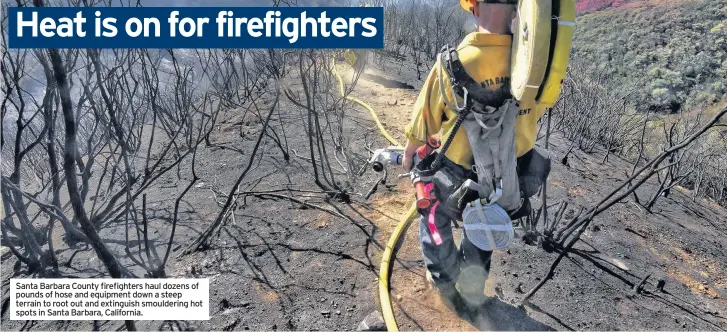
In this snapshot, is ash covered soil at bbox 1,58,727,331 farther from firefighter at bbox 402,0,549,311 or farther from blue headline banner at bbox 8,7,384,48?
blue headline banner at bbox 8,7,384,48

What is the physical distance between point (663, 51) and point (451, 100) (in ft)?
62.8

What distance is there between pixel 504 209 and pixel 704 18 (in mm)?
21423

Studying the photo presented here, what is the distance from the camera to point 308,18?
8.80 feet

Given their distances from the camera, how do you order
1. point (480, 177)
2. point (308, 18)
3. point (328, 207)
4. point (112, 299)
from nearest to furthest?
point (480, 177) < point (112, 299) < point (308, 18) < point (328, 207)

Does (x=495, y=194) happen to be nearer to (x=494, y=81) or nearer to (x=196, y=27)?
(x=494, y=81)

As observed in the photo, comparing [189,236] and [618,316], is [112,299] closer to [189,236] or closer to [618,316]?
[189,236]

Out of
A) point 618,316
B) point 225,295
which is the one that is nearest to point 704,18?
point 618,316

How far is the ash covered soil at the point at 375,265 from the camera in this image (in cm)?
210

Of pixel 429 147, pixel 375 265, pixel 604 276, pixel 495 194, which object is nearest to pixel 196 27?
pixel 429 147

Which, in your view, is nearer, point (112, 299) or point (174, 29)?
point (112, 299)

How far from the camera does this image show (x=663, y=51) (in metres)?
16.7

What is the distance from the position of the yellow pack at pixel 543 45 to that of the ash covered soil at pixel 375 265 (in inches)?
47.3

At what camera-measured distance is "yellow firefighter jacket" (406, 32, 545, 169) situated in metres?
1.51

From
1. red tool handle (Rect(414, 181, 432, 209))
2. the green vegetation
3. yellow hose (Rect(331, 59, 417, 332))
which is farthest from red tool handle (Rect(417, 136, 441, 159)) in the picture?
the green vegetation
